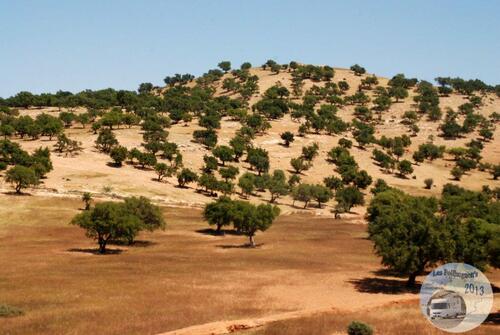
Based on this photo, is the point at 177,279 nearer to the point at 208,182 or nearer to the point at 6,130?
the point at 208,182

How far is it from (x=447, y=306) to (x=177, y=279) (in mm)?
29989

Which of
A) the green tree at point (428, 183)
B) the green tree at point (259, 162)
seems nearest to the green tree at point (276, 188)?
the green tree at point (259, 162)

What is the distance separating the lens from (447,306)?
46219 millimetres

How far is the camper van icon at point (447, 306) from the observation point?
145 ft

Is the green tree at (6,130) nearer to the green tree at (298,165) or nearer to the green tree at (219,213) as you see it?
the green tree at (298,165)

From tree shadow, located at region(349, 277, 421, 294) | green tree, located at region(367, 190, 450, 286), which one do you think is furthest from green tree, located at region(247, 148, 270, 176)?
tree shadow, located at region(349, 277, 421, 294)

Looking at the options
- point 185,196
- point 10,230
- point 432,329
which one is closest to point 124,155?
point 185,196

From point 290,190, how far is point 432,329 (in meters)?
114

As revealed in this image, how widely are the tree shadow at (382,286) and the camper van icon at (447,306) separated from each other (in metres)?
8.08

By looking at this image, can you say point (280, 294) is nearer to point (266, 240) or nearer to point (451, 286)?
point (451, 286)

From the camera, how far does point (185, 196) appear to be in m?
138

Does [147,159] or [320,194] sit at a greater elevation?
[147,159]

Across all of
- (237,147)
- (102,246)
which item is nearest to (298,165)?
(237,147)

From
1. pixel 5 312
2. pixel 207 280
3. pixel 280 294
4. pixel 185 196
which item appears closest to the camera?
pixel 5 312
